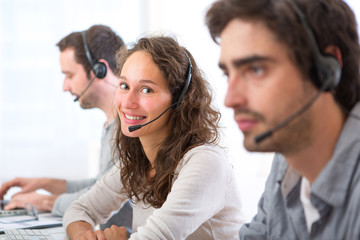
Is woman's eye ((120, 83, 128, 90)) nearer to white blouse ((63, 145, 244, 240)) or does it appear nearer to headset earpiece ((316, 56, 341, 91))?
white blouse ((63, 145, 244, 240))

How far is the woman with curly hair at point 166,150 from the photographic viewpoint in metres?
1.23

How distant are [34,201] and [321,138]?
4.44 feet

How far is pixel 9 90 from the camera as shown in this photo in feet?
12.1

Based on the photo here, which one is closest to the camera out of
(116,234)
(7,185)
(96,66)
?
(116,234)

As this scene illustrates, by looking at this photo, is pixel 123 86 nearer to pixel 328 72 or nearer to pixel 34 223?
pixel 34 223

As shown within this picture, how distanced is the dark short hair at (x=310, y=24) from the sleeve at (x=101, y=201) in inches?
34.7

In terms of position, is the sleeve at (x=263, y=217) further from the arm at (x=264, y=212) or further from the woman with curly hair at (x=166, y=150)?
the woman with curly hair at (x=166, y=150)

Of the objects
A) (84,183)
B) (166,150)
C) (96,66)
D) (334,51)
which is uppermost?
(334,51)

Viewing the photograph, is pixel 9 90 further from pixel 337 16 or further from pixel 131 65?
pixel 337 16

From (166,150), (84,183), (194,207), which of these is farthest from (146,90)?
(84,183)

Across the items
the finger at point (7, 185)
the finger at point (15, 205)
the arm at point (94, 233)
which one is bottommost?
the finger at point (15, 205)

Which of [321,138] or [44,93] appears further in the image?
[44,93]

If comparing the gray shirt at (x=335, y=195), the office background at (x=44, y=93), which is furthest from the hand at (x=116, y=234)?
the office background at (x=44, y=93)

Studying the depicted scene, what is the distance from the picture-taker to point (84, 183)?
206 cm
